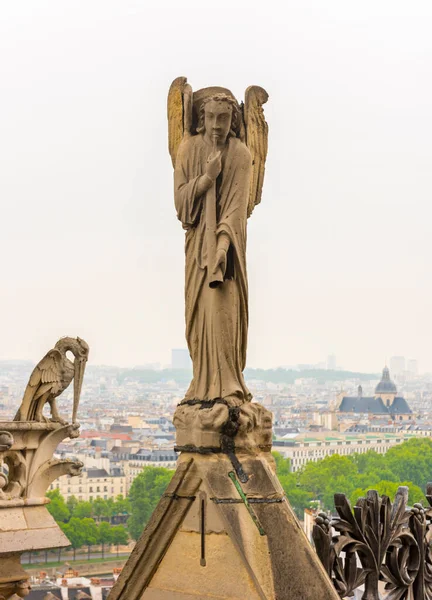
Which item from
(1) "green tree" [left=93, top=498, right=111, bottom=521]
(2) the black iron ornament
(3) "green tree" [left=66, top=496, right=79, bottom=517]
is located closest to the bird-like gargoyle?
(2) the black iron ornament

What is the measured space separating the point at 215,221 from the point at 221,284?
0.27 metres

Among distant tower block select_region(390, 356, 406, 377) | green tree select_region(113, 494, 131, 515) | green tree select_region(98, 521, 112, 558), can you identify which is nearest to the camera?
green tree select_region(98, 521, 112, 558)

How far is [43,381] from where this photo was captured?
21.8 feet

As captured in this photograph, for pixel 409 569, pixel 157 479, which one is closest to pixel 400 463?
pixel 157 479

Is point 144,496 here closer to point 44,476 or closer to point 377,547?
point 44,476

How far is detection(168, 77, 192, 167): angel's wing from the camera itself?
5.87m

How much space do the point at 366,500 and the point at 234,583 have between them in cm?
126

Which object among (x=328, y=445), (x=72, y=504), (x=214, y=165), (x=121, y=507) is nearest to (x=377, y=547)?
(x=214, y=165)

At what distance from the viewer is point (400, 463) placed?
181 ft

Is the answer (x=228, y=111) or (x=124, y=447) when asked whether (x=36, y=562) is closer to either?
(x=124, y=447)

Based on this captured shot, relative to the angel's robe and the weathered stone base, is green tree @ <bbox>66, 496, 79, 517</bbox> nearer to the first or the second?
the angel's robe

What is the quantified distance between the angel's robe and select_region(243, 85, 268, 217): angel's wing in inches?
4.4

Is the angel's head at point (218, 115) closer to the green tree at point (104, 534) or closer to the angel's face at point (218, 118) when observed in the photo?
the angel's face at point (218, 118)

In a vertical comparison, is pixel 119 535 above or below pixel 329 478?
below
